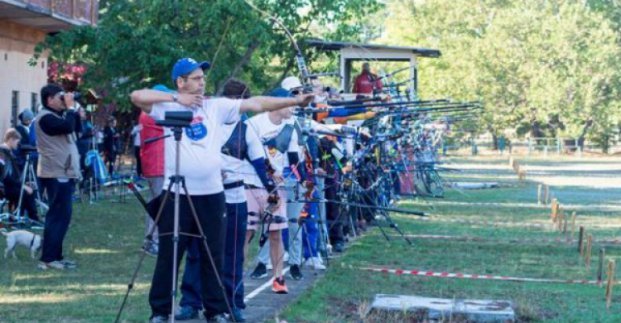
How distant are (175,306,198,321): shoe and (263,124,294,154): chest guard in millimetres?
2388

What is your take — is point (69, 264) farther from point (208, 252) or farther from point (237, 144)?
point (208, 252)

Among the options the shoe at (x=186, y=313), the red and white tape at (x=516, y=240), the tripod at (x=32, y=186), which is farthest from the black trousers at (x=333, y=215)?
the shoe at (x=186, y=313)

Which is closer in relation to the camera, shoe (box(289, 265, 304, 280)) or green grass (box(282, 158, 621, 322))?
green grass (box(282, 158, 621, 322))

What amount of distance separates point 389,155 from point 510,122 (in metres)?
63.2

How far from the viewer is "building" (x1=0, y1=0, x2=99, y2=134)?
2930cm

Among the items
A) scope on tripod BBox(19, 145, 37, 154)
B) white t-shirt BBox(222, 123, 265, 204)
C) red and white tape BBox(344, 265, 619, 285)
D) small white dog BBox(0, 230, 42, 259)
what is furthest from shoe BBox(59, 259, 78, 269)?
scope on tripod BBox(19, 145, 37, 154)

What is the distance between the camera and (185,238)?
33.5 feet

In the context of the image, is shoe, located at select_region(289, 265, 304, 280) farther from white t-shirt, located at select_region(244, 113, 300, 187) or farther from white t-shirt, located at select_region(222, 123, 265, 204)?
white t-shirt, located at select_region(222, 123, 265, 204)

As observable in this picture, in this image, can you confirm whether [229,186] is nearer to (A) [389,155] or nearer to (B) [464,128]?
(A) [389,155]

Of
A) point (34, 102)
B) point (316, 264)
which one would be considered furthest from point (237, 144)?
point (34, 102)

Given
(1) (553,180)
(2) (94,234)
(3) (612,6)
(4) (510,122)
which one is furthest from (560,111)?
(2) (94,234)

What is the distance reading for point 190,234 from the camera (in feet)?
32.9

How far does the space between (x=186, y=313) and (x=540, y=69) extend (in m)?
71.1

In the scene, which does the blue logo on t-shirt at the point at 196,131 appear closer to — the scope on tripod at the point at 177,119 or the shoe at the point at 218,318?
the scope on tripod at the point at 177,119
